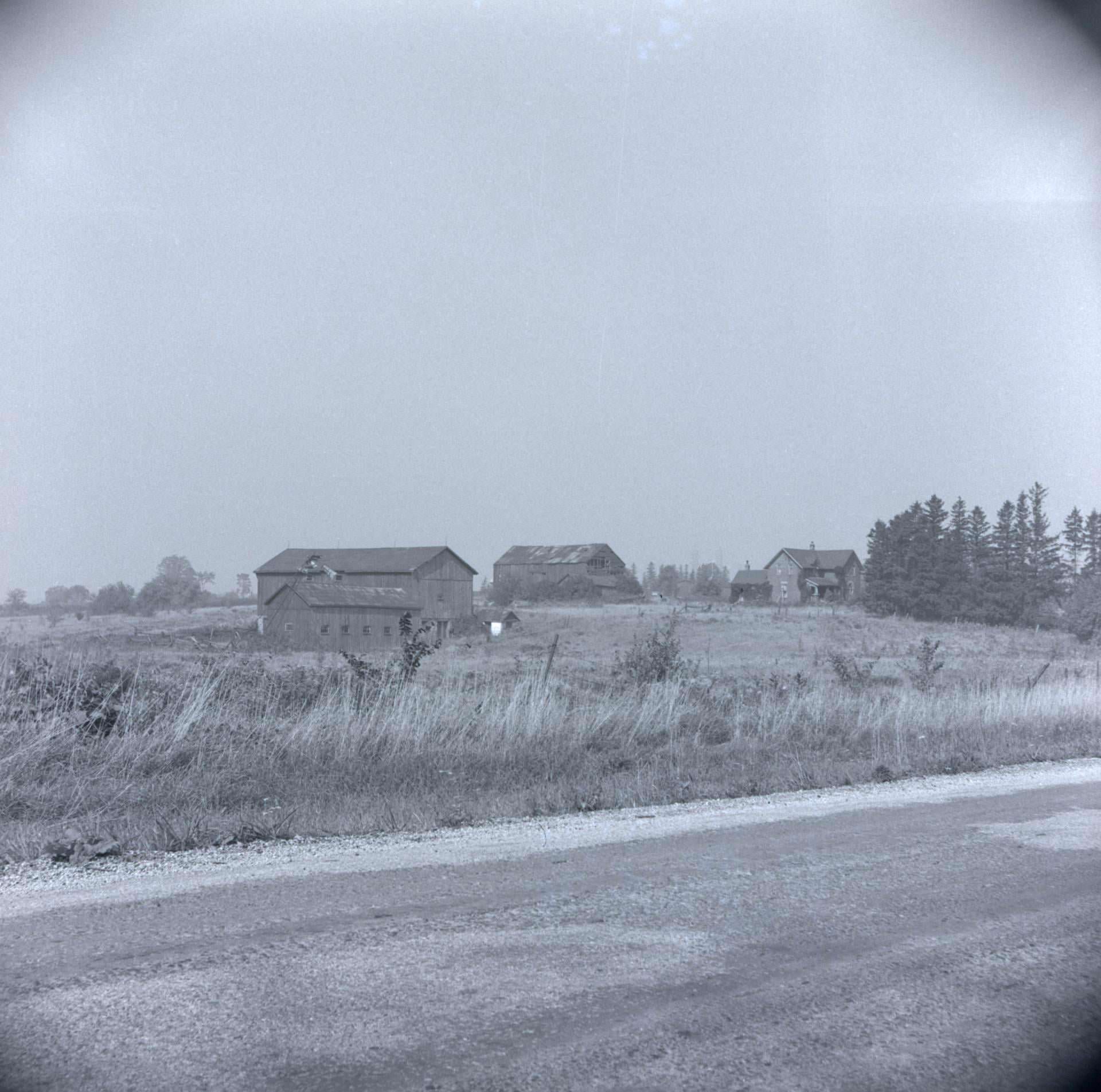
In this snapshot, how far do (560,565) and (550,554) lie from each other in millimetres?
2276

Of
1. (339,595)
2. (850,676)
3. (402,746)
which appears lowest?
(402,746)

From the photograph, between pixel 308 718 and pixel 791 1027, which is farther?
pixel 308 718

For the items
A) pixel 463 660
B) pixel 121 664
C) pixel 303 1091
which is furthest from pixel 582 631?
pixel 303 1091

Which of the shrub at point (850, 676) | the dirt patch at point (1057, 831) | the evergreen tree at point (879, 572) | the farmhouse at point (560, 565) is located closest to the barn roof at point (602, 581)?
the farmhouse at point (560, 565)

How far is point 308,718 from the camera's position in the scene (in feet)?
35.6

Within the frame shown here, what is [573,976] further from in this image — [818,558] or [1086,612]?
[818,558]

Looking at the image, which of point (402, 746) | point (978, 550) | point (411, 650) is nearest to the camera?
point (402, 746)

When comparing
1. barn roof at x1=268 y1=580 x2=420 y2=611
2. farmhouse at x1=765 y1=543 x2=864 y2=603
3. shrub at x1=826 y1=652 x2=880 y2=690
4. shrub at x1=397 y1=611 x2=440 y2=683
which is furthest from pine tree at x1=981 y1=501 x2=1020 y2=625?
shrub at x1=397 y1=611 x2=440 y2=683

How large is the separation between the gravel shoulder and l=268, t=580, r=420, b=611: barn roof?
3439 centimetres

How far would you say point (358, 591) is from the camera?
44.7 metres

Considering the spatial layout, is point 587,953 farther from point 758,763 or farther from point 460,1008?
point 758,763

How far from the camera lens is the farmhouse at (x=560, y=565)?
3413 inches

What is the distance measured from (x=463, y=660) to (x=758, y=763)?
2181 cm

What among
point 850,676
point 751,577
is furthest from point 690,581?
point 850,676
